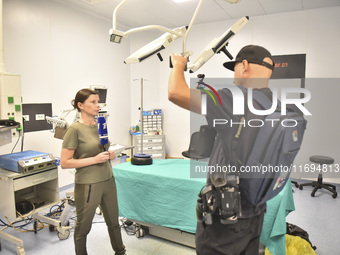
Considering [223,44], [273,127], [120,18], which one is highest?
[120,18]

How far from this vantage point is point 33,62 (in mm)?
3658

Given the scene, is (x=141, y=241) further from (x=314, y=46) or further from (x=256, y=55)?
(x=314, y=46)

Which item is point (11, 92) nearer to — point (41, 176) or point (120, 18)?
point (41, 176)

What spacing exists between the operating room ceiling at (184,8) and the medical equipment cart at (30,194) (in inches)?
107

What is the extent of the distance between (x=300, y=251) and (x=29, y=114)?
11.6ft

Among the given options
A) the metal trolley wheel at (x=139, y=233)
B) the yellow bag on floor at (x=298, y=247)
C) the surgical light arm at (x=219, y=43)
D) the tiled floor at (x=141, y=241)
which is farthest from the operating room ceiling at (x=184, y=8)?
the yellow bag on floor at (x=298, y=247)

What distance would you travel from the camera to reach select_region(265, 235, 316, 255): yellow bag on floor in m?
2.24

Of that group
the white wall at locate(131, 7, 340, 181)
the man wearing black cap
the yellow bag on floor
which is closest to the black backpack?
the man wearing black cap

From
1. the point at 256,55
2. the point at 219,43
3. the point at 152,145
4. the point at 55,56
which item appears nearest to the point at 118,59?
the point at 55,56

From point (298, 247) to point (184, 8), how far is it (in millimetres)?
3776

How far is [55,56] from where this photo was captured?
13.0ft

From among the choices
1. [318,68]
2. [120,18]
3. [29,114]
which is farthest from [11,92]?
[318,68]

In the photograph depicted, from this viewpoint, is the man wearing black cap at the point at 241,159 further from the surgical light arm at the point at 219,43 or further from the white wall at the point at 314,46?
the white wall at the point at 314,46

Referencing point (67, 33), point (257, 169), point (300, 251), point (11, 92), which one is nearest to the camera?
point (257, 169)
